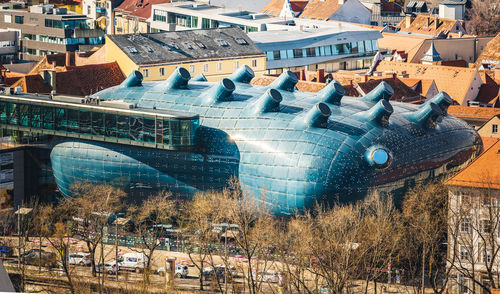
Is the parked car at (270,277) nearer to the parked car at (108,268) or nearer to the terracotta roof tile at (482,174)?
the parked car at (108,268)

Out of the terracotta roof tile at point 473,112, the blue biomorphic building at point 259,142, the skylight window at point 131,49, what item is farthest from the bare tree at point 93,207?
the terracotta roof tile at point 473,112

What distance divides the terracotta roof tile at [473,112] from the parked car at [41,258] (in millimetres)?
74653

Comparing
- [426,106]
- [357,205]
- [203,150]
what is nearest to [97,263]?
[203,150]

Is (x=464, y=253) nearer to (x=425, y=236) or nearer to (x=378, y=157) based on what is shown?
(x=425, y=236)

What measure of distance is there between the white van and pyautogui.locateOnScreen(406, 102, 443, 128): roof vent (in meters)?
36.0

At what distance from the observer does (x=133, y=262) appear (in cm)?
13362

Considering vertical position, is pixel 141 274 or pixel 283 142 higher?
pixel 283 142

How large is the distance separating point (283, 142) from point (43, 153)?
32.7 m

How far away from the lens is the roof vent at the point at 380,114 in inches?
5576

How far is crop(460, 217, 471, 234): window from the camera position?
127 m

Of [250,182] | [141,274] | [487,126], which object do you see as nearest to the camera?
[141,274]

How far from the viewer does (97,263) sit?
13538 centimetres

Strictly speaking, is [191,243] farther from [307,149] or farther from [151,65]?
[151,65]

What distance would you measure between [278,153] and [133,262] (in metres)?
19.8
